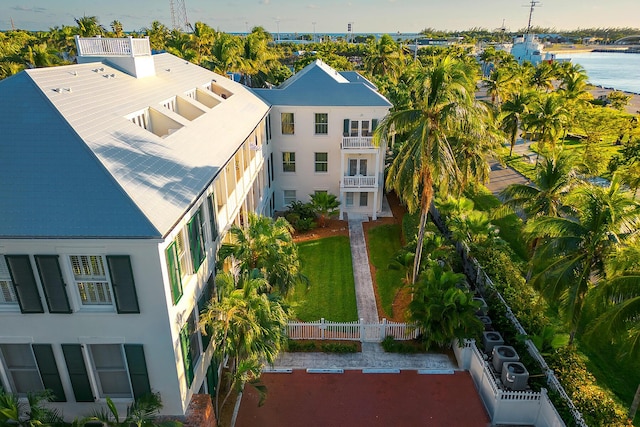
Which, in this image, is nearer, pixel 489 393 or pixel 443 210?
pixel 489 393

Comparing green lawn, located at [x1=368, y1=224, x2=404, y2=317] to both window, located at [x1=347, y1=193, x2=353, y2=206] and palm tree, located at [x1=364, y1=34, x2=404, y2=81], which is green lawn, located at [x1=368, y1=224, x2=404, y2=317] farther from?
palm tree, located at [x1=364, y1=34, x2=404, y2=81]

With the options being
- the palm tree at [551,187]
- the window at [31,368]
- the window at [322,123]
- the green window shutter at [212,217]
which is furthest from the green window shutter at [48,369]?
the window at [322,123]

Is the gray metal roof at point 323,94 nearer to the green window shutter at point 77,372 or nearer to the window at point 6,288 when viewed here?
the window at point 6,288

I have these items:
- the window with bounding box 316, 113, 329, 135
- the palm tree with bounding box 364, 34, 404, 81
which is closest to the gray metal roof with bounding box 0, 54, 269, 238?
the window with bounding box 316, 113, 329, 135

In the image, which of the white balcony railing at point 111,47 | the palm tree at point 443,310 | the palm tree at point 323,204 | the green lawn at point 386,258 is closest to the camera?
the palm tree at point 443,310

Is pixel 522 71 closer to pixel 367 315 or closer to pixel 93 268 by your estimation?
pixel 367 315

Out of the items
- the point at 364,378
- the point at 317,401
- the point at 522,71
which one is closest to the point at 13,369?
the point at 317,401

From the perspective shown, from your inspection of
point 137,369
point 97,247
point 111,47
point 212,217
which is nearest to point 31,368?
point 137,369
